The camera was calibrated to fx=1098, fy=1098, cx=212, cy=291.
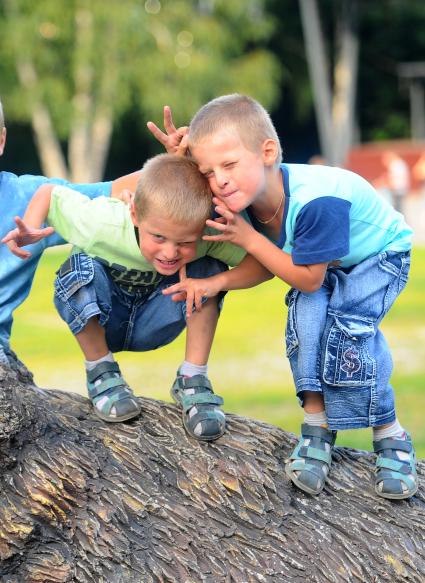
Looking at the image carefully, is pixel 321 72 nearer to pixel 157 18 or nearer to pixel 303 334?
pixel 157 18

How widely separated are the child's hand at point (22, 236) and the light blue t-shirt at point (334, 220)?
0.85 m

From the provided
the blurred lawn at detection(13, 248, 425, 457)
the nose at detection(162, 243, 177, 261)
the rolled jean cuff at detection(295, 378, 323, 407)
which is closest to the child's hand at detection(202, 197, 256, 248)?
the nose at detection(162, 243, 177, 261)

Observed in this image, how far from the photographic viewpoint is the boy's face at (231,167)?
12.1 feet

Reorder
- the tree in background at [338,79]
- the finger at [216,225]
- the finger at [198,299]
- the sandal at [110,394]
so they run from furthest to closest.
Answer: the tree in background at [338,79]
the finger at [198,299]
the sandal at [110,394]
the finger at [216,225]

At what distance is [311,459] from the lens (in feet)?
12.3

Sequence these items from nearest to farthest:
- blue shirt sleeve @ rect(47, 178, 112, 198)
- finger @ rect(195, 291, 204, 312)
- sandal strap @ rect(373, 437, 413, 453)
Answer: finger @ rect(195, 291, 204, 312) → sandal strap @ rect(373, 437, 413, 453) → blue shirt sleeve @ rect(47, 178, 112, 198)

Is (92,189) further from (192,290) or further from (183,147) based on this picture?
(192,290)

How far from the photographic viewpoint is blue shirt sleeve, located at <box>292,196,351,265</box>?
12.2ft

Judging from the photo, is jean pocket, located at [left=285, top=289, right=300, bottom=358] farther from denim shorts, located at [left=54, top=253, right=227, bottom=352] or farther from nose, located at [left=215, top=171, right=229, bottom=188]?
nose, located at [left=215, top=171, right=229, bottom=188]

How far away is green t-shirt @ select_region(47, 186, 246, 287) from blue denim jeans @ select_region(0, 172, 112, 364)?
0.69 feet

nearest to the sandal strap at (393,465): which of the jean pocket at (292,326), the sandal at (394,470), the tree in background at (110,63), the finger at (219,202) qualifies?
the sandal at (394,470)

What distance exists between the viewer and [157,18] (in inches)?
1410

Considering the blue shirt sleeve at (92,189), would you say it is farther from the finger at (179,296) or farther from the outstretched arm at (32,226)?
the finger at (179,296)

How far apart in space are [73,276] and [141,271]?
27 centimetres
